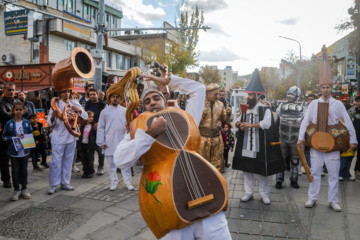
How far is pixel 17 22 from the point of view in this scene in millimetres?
16672

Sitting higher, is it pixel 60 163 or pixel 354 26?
pixel 354 26

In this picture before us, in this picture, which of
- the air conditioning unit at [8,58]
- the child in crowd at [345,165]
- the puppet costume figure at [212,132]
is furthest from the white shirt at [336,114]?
the air conditioning unit at [8,58]

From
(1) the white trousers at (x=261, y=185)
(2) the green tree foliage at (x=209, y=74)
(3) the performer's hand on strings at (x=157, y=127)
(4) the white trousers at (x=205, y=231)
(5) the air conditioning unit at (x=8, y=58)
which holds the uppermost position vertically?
(2) the green tree foliage at (x=209, y=74)

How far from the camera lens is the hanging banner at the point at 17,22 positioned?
54.3 feet

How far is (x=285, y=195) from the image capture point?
5504 mm

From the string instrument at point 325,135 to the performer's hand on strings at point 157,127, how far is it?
3513mm

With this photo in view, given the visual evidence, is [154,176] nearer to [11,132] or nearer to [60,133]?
[60,133]

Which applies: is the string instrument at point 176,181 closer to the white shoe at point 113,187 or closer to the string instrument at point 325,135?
the string instrument at point 325,135

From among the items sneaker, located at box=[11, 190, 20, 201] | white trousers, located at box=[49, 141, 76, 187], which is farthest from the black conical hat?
sneaker, located at box=[11, 190, 20, 201]

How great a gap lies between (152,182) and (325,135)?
140 inches

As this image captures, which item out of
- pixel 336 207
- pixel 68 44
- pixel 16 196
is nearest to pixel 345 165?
pixel 336 207

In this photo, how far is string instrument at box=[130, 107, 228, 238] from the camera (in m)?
2.07

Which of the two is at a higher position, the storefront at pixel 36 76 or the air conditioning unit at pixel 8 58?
the air conditioning unit at pixel 8 58

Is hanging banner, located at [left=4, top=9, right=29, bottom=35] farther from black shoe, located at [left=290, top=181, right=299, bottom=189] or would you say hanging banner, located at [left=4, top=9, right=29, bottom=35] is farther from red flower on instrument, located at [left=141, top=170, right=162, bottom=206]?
red flower on instrument, located at [left=141, top=170, right=162, bottom=206]
